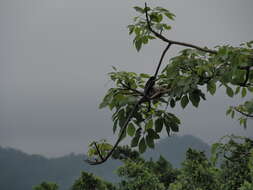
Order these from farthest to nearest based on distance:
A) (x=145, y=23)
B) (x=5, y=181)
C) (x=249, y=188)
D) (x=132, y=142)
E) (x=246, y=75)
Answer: (x=5, y=181), (x=249, y=188), (x=145, y=23), (x=132, y=142), (x=246, y=75)

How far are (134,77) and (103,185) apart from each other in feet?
53.4

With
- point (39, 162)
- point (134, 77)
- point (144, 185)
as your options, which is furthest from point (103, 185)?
point (39, 162)

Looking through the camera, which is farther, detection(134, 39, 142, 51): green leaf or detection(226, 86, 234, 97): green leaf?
detection(134, 39, 142, 51): green leaf

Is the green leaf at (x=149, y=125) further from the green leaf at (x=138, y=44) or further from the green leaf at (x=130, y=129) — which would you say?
the green leaf at (x=138, y=44)

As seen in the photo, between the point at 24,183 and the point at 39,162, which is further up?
the point at 39,162

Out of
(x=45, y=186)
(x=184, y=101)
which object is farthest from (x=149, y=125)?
(x=45, y=186)

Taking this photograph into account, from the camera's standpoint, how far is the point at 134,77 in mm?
1719

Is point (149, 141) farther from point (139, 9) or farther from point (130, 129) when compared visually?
point (139, 9)

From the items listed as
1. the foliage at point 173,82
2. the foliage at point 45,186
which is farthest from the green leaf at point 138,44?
the foliage at point 45,186

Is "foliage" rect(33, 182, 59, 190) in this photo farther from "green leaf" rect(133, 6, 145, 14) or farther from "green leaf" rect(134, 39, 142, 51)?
"green leaf" rect(133, 6, 145, 14)

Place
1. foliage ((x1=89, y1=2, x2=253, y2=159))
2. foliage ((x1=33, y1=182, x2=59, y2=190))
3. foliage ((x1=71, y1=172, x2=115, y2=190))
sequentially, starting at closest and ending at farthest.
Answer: foliage ((x1=89, y1=2, x2=253, y2=159)) < foliage ((x1=71, y1=172, x2=115, y2=190)) < foliage ((x1=33, y1=182, x2=59, y2=190))

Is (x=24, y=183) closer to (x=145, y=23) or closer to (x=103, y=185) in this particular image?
(x=103, y=185)

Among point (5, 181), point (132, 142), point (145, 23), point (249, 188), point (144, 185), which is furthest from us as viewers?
point (5, 181)

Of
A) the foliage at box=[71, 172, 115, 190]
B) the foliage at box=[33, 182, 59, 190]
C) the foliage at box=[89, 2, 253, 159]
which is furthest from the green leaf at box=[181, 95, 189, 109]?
the foliage at box=[33, 182, 59, 190]
